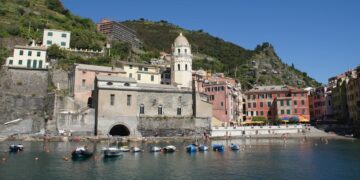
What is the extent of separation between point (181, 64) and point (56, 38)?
2834cm

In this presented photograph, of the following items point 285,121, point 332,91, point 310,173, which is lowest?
point 310,173

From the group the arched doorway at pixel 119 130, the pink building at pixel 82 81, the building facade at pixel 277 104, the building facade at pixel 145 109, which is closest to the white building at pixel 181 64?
the building facade at pixel 145 109

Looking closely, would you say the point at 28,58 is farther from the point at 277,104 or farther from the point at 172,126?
the point at 277,104

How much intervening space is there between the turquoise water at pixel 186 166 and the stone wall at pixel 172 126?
1843 cm

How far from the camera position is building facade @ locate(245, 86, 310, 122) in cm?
7431

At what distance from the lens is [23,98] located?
5653 centimetres

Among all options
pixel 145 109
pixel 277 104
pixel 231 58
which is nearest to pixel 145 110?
pixel 145 109

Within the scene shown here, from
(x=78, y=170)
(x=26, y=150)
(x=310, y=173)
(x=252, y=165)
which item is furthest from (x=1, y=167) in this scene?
(x=310, y=173)

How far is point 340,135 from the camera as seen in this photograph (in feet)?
204

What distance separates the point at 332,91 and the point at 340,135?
1934 cm

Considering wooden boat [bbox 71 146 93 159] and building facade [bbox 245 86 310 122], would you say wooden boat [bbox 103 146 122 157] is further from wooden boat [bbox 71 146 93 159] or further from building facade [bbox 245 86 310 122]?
building facade [bbox 245 86 310 122]

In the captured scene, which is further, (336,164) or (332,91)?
(332,91)

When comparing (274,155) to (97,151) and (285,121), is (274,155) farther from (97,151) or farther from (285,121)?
(285,121)

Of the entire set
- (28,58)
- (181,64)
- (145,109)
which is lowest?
(145,109)
